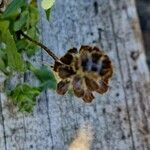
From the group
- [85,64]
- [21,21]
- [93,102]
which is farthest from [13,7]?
[93,102]

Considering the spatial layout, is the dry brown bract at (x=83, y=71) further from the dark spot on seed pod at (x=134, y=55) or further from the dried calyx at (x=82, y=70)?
the dark spot on seed pod at (x=134, y=55)

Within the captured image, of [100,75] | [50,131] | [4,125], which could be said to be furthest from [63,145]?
[100,75]

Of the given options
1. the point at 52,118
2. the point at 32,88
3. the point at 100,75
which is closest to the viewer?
the point at 100,75

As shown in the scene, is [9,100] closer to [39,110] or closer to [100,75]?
[39,110]

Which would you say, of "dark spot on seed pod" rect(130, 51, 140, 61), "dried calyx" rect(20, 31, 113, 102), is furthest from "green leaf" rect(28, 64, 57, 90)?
"dark spot on seed pod" rect(130, 51, 140, 61)

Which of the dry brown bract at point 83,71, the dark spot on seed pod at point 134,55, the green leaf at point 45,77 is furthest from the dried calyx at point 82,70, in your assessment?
the dark spot on seed pod at point 134,55

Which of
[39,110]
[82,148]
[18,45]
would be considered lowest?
[82,148]

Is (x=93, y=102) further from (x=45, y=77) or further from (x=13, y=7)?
(x=13, y=7)
